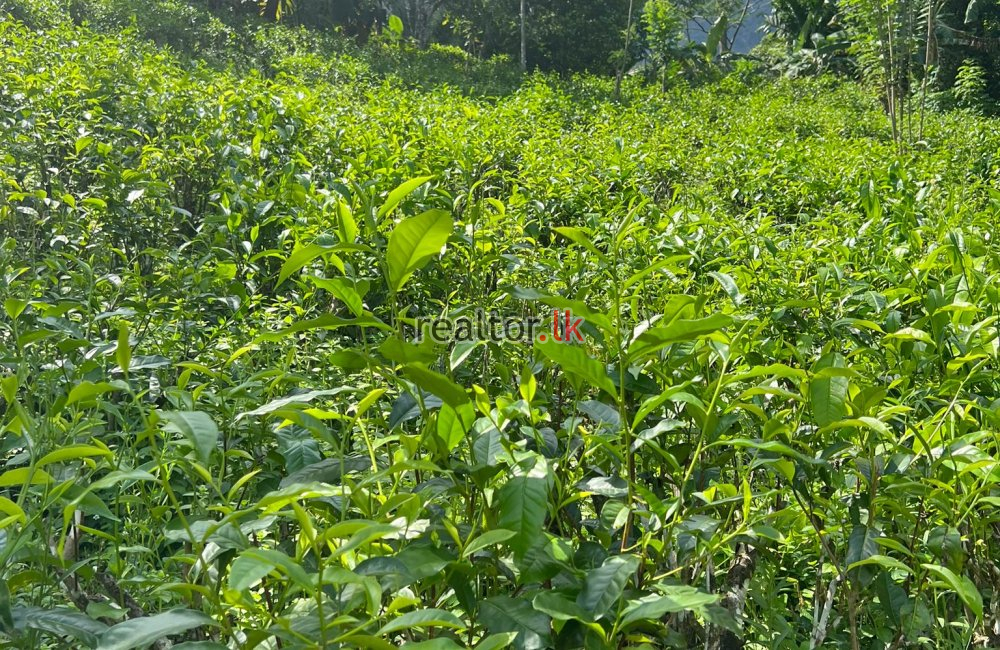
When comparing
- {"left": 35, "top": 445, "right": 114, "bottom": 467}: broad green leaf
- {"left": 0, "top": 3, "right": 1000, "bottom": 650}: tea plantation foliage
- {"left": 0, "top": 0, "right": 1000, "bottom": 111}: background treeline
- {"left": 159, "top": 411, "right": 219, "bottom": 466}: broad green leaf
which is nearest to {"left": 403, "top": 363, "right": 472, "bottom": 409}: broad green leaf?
{"left": 0, "top": 3, "right": 1000, "bottom": 650}: tea plantation foliage

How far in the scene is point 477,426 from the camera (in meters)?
1.15

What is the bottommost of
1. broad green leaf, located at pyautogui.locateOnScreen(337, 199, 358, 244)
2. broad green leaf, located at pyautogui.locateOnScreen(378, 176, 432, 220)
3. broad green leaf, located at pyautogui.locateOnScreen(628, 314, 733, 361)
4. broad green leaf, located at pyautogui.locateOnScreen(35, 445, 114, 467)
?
broad green leaf, located at pyautogui.locateOnScreen(35, 445, 114, 467)

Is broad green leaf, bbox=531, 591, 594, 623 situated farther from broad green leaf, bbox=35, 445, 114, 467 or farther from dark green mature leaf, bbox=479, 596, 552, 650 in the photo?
broad green leaf, bbox=35, 445, 114, 467

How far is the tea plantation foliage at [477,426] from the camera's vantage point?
3.13 ft

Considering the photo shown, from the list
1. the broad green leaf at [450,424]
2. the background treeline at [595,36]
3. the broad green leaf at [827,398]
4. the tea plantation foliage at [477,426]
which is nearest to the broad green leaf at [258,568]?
the tea plantation foliage at [477,426]

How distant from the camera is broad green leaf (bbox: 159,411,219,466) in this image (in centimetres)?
92

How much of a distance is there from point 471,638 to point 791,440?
57 cm

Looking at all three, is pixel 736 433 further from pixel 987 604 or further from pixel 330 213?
pixel 330 213

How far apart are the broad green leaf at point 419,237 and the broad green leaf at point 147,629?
437 millimetres

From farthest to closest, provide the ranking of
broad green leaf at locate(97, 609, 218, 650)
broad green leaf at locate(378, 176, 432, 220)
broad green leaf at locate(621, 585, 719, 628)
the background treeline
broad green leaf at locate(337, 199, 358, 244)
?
the background treeline, broad green leaf at locate(337, 199, 358, 244), broad green leaf at locate(378, 176, 432, 220), broad green leaf at locate(621, 585, 719, 628), broad green leaf at locate(97, 609, 218, 650)

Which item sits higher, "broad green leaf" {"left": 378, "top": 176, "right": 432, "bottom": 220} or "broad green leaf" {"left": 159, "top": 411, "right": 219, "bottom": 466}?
"broad green leaf" {"left": 378, "top": 176, "right": 432, "bottom": 220}

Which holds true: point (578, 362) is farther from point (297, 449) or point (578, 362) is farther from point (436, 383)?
point (297, 449)

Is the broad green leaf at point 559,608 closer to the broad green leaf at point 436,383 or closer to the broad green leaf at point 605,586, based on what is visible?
the broad green leaf at point 605,586

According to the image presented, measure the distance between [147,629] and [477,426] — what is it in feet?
1.67
